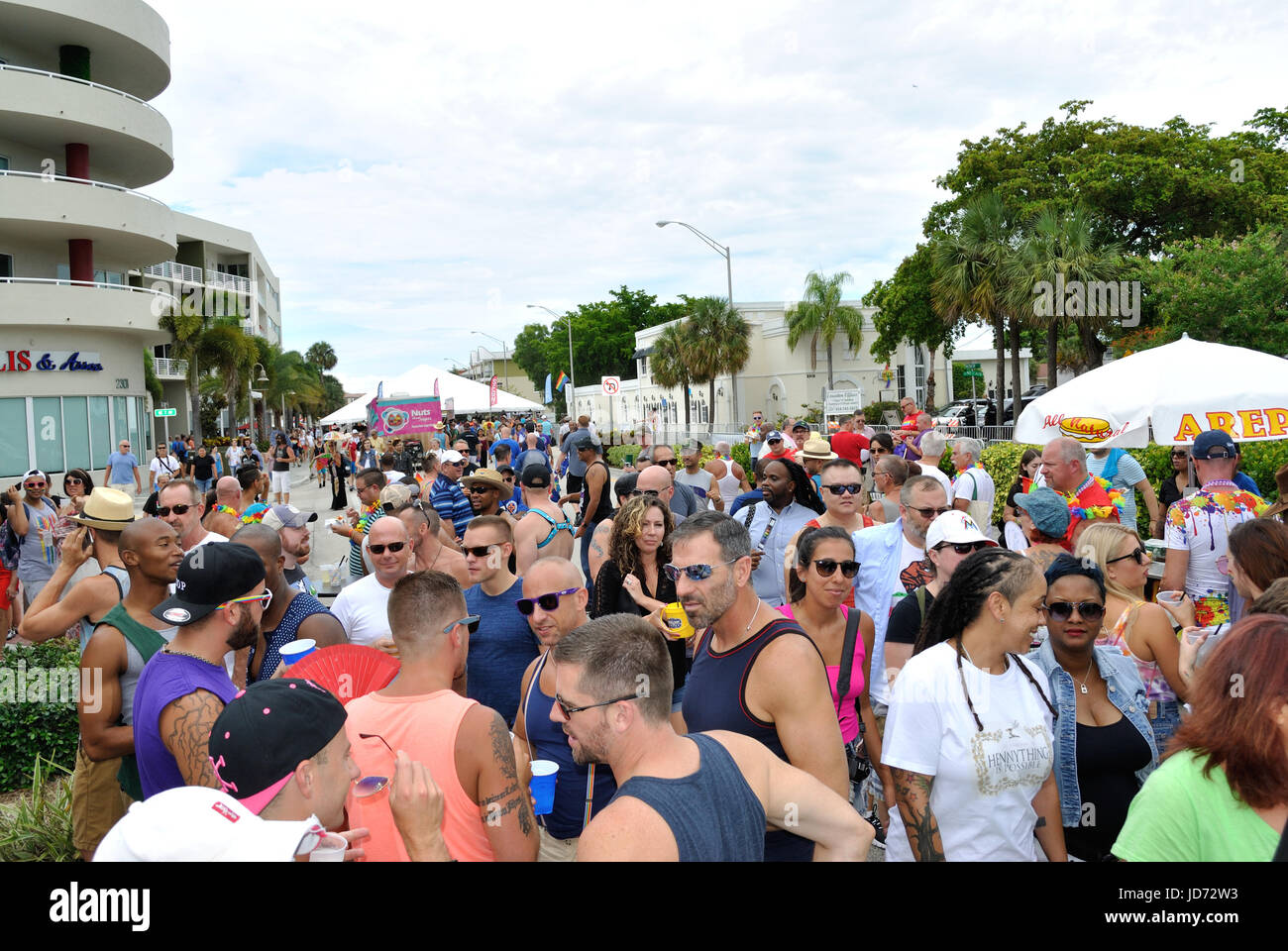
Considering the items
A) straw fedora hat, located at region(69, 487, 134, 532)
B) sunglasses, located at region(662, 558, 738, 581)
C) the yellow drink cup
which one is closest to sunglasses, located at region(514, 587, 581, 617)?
the yellow drink cup

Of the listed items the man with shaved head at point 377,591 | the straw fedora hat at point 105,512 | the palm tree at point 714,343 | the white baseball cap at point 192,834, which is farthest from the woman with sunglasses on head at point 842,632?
→ the palm tree at point 714,343

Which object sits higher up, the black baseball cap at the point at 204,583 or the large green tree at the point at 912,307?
the large green tree at the point at 912,307

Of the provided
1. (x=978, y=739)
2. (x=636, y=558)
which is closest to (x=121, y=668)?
(x=636, y=558)

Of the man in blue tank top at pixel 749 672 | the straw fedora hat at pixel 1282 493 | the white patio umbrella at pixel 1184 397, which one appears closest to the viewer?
the man in blue tank top at pixel 749 672

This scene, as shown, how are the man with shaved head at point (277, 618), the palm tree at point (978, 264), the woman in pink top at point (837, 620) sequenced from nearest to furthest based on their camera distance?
the woman in pink top at point (837, 620)
the man with shaved head at point (277, 618)
the palm tree at point (978, 264)

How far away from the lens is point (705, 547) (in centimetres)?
330

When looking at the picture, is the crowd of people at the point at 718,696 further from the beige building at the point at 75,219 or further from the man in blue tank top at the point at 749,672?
the beige building at the point at 75,219

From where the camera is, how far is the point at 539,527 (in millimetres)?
6867

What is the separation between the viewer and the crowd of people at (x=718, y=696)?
2158 millimetres

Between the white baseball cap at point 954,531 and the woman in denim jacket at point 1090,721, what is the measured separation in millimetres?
620

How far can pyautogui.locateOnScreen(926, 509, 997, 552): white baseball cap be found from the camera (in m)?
4.14

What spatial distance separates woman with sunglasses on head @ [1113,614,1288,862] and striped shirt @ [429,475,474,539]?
25.6 ft

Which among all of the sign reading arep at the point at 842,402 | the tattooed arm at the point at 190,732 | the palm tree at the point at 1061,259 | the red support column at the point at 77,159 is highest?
the red support column at the point at 77,159
